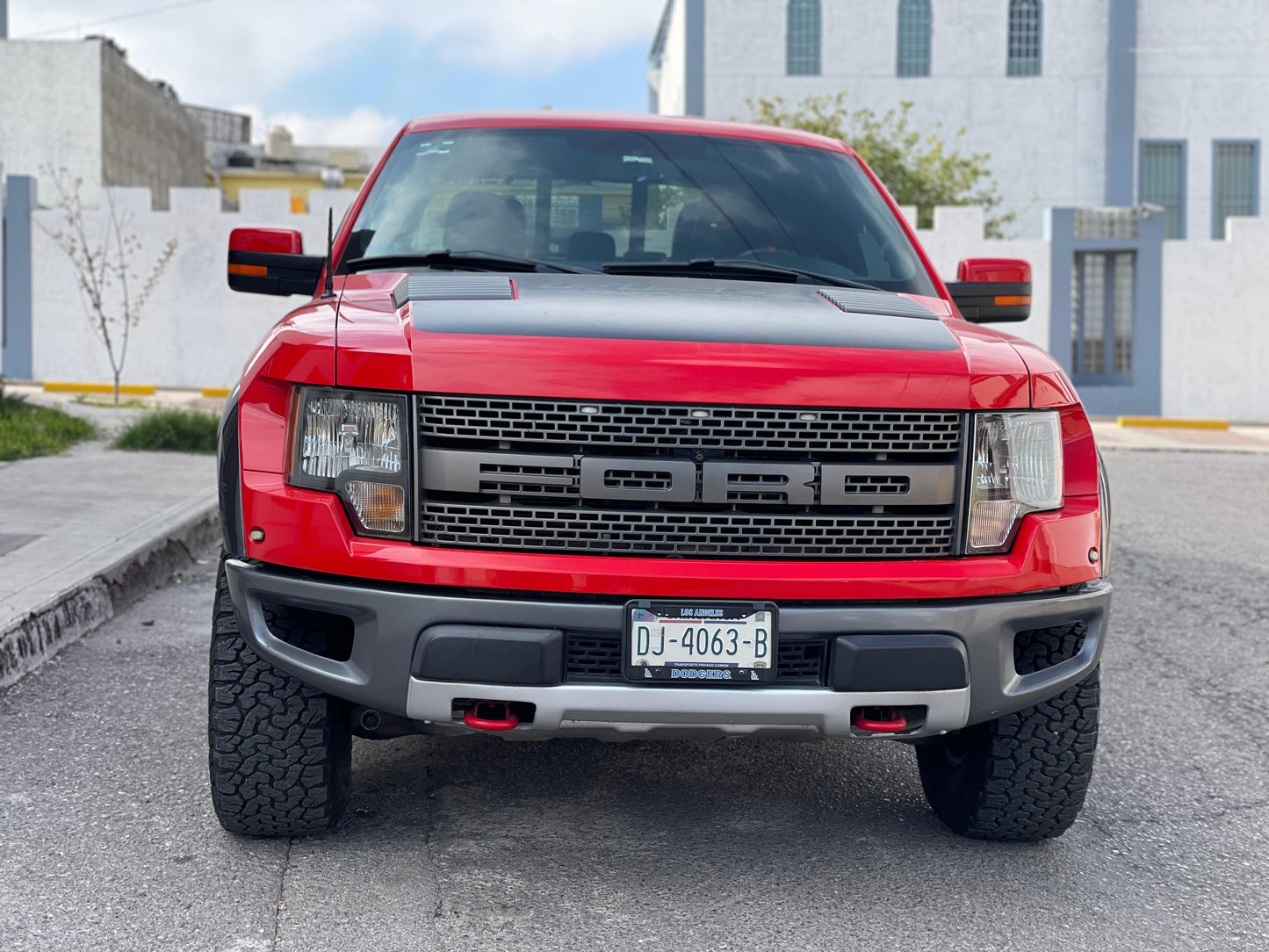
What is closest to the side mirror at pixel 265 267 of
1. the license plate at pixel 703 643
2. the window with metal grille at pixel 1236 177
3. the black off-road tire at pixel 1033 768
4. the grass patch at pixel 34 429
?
the license plate at pixel 703 643

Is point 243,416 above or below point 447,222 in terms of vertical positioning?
below

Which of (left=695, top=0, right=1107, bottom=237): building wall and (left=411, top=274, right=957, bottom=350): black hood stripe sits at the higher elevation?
(left=695, top=0, right=1107, bottom=237): building wall

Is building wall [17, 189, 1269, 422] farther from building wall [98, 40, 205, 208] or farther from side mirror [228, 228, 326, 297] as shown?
side mirror [228, 228, 326, 297]

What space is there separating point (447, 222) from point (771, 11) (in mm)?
29878

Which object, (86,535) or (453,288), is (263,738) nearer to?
(453,288)

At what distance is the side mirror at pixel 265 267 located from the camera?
13.2 ft

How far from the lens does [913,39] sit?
3200cm

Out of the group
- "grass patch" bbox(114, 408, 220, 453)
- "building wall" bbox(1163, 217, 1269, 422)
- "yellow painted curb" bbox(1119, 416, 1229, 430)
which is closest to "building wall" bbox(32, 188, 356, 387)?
"grass patch" bbox(114, 408, 220, 453)

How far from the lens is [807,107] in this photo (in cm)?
3081

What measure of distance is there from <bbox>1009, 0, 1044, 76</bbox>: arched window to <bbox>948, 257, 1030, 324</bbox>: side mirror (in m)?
29.8

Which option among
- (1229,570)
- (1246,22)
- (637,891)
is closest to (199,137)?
(1246,22)

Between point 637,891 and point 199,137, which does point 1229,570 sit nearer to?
point 637,891

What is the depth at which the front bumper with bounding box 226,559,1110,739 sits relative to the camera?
270 centimetres

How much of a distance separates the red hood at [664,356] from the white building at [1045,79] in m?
29.8
